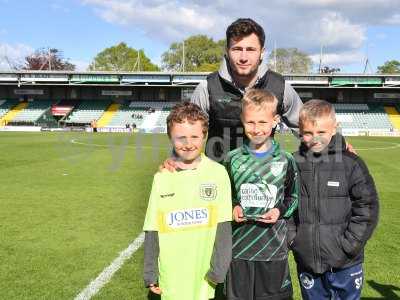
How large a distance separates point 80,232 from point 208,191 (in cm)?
471

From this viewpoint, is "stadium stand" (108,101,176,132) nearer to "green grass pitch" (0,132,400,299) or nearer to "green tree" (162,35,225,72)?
"green grass pitch" (0,132,400,299)

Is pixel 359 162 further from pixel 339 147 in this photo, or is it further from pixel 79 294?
pixel 79 294

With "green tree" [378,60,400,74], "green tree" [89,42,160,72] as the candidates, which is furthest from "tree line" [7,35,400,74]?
"green tree" [378,60,400,74]

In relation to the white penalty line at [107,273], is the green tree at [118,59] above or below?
above

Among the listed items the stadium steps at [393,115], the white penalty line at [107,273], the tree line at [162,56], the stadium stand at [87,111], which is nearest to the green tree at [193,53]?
the tree line at [162,56]

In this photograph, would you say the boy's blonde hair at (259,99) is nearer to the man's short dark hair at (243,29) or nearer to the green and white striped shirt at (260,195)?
the green and white striped shirt at (260,195)

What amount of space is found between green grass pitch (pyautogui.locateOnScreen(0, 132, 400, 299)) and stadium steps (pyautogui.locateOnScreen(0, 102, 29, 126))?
1684 inches

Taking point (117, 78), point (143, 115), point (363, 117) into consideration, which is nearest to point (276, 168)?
point (143, 115)

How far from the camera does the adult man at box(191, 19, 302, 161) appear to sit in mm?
3396

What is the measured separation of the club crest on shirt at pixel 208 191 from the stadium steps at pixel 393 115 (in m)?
50.2

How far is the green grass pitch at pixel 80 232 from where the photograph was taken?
4.91 m

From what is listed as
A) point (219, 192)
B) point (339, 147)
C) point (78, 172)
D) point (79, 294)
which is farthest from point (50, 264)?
point (78, 172)

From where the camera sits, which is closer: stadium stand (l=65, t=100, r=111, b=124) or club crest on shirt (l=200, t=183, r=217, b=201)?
club crest on shirt (l=200, t=183, r=217, b=201)

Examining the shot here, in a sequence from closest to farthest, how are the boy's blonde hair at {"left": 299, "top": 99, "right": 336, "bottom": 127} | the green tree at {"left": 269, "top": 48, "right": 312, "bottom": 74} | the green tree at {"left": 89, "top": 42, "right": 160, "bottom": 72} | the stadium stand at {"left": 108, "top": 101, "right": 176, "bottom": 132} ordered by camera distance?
the boy's blonde hair at {"left": 299, "top": 99, "right": 336, "bottom": 127}, the stadium stand at {"left": 108, "top": 101, "right": 176, "bottom": 132}, the green tree at {"left": 269, "top": 48, "right": 312, "bottom": 74}, the green tree at {"left": 89, "top": 42, "right": 160, "bottom": 72}
